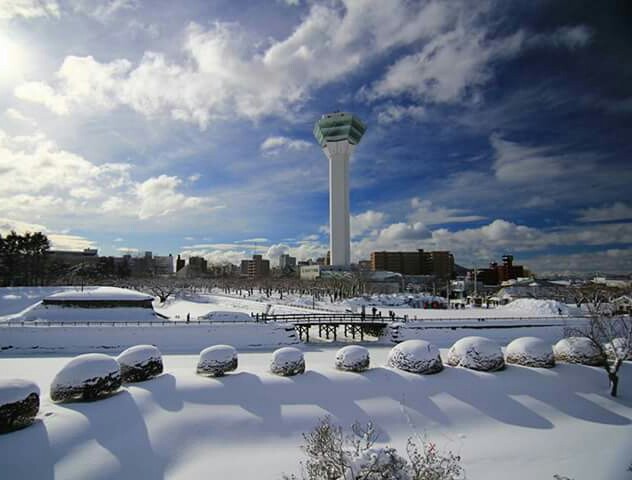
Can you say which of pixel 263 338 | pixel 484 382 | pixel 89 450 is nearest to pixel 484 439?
pixel 484 382

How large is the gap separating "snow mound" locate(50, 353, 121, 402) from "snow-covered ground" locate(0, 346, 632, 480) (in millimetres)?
447

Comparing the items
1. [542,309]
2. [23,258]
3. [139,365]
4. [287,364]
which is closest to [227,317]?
[139,365]

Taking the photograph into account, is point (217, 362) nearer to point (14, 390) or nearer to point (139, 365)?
point (139, 365)

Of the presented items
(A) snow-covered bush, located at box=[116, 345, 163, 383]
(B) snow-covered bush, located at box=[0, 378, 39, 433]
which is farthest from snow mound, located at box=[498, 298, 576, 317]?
(B) snow-covered bush, located at box=[0, 378, 39, 433]

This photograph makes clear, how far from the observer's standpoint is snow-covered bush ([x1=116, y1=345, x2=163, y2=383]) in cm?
1658

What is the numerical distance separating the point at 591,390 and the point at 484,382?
5001 millimetres

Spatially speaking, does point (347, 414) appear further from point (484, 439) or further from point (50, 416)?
point (50, 416)

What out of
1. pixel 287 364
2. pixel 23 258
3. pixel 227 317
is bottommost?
pixel 227 317

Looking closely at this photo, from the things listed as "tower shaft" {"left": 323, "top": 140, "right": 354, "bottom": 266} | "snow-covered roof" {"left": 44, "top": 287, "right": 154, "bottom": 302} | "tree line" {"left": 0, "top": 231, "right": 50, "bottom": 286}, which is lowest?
"snow-covered roof" {"left": 44, "top": 287, "right": 154, "bottom": 302}

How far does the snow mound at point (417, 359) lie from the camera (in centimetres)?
1794

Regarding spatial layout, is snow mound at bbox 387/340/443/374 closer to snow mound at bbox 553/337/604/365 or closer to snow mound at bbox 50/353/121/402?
snow mound at bbox 553/337/604/365

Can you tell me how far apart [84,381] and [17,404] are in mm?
2599

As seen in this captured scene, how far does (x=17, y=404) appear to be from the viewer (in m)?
11.5

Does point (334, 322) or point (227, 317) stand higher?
point (227, 317)
